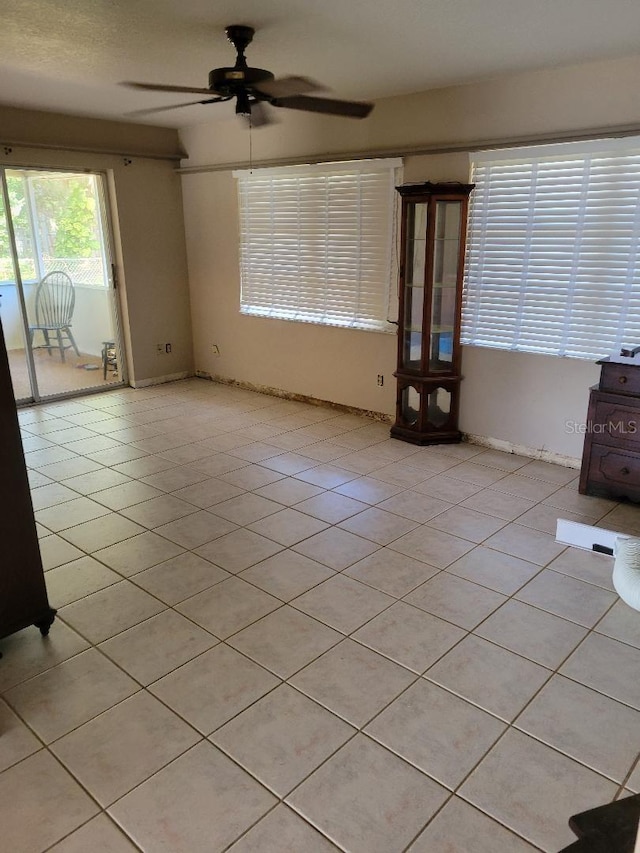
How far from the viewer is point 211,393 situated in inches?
236

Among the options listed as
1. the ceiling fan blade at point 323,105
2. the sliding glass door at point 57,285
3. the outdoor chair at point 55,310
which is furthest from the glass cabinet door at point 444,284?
the outdoor chair at point 55,310

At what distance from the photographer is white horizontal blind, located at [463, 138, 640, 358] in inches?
141

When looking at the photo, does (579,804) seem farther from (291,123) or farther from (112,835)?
(291,123)

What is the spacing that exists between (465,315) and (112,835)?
3.68 metres

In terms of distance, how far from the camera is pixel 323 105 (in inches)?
138

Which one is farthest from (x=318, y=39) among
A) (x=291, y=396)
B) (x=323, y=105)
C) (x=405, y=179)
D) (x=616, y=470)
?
(x=291, y=396)

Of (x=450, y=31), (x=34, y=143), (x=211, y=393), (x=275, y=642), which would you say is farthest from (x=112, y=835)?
(x=34, y=143)

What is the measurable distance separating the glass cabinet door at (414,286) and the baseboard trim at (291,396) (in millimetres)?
718

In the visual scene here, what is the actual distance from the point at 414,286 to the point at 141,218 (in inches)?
117

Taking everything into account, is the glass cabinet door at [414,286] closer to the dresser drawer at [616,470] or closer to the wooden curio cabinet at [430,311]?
the wooden curio cabinet at [430,311]


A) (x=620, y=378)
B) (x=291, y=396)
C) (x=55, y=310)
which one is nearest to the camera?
(x=620, y=378)

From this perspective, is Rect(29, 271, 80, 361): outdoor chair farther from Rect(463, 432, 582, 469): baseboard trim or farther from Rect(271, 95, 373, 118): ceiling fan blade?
Rect(463, 432, 582, 469): baseboard trim

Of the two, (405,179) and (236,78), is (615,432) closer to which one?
(405,179)

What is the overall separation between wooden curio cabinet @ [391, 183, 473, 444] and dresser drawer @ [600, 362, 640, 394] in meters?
1.17
